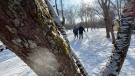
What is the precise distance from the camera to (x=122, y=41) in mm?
2305

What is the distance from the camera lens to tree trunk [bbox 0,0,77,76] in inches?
30.8

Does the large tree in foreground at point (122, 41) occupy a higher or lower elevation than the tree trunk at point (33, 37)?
lower

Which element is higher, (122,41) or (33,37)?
(33,37)

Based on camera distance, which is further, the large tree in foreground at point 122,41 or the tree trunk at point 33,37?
the large tree in foreground at point 122,41

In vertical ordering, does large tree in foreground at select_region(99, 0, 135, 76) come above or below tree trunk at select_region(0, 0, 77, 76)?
below

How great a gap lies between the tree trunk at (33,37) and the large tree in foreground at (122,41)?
4.83ft

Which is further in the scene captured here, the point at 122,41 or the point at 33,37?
the point at 122,41

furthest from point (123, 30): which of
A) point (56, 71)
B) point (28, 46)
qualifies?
point (28, 46)

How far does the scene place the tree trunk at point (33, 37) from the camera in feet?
2.57

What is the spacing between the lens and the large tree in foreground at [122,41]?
7.21 feet

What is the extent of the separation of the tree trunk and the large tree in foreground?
4.83ft

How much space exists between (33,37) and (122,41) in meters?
1.77

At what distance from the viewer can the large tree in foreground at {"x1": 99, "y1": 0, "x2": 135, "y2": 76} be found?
220 centimetres

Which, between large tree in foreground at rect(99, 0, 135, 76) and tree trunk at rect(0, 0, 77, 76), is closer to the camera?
tree trunk at rect(0, 0, 77, 76)
